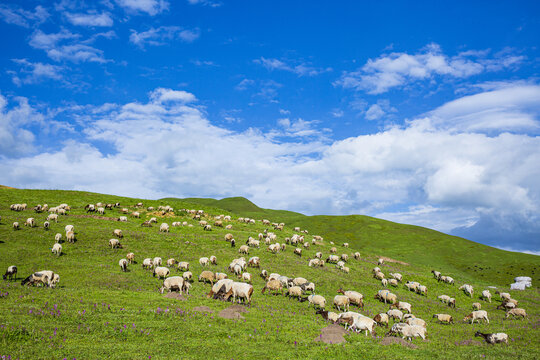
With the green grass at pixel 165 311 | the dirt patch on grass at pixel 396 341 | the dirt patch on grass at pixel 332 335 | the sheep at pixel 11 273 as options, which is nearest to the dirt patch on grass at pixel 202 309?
the green grass at pixel 165 311

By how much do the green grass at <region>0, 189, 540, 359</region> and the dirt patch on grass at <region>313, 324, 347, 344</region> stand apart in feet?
1.70

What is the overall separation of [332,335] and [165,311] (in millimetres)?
10399

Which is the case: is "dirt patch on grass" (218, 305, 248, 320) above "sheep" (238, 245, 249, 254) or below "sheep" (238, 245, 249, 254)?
below

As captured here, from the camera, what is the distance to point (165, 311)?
1836 cm

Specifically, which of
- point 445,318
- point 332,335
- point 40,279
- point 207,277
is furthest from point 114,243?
point 445,318

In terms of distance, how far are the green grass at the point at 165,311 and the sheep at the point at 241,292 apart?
3.12 feet

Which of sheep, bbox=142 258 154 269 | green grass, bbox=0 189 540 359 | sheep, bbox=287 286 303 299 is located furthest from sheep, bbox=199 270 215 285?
sheep, bbox=287 286 303 299

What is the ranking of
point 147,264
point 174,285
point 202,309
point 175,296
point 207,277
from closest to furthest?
1. point 202,309
2. point 175,296
3. point 174,285
4. point 207,277
5. point 147,264

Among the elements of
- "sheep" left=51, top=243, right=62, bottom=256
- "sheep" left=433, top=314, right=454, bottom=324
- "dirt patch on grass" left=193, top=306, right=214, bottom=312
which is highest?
"sheep" left=51, top=243, right=62, bottom=256

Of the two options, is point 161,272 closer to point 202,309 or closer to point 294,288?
point 202,309

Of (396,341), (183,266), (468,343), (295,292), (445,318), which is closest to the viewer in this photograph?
(396,341)

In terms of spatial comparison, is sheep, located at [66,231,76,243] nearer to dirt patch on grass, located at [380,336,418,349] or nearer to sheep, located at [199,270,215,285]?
sheep, located at [199,270,215,285]

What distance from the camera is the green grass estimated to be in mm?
14031

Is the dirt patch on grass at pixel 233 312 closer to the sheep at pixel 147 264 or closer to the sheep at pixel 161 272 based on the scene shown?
the sheep at pixel 161 272
